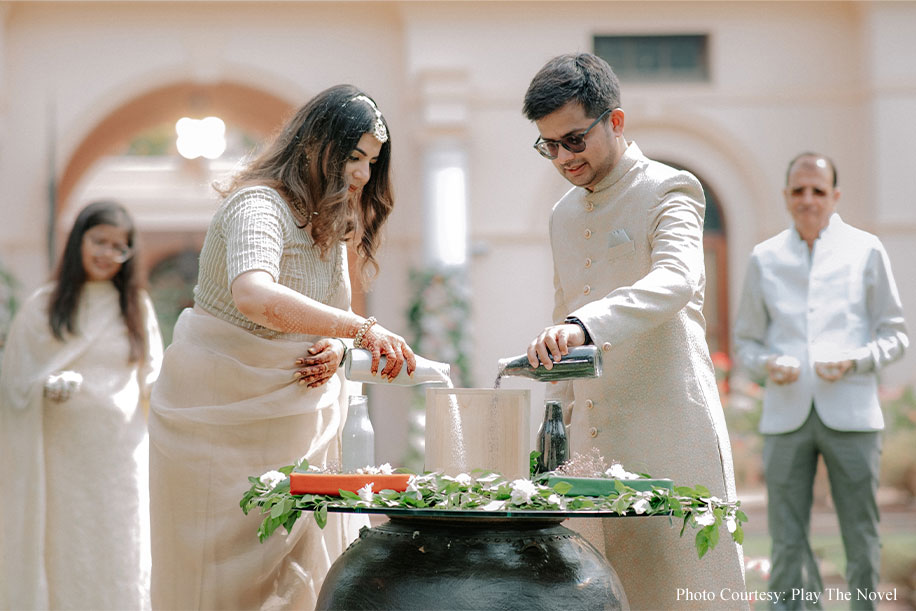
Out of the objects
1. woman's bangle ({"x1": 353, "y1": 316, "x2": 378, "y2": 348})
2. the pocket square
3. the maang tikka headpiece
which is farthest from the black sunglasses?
woman's bangle ({"x1": 353, "y1": 316, "x2": 378, "y2": 348})

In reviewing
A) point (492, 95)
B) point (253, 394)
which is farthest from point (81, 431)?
point (492, 95)

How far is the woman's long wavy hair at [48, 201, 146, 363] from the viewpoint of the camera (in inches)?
205

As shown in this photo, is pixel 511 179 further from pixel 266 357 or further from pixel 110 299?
pixel 266 357

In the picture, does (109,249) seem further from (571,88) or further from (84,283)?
(571,88)

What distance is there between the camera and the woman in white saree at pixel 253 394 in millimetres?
2770

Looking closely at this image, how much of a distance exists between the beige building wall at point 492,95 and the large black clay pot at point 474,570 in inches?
285

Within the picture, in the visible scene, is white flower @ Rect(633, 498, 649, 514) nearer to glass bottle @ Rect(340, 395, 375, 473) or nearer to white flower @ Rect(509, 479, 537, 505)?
white flower @ Rect(509, 479, 537, 505)

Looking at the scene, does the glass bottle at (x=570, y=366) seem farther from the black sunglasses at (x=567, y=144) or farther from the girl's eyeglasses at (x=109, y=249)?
the girl's eyeglasses at (x=109, y=249)

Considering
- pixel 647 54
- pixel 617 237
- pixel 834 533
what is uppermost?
pixel 647 54

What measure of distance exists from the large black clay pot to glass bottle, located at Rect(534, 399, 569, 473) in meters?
0.15

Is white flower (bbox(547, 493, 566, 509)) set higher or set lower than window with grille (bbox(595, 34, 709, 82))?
lower

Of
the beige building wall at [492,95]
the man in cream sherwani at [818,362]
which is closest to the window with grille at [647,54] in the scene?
the beige building wall at [492,95]

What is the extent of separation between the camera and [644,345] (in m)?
2.75

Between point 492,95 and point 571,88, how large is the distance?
725 centimetres
